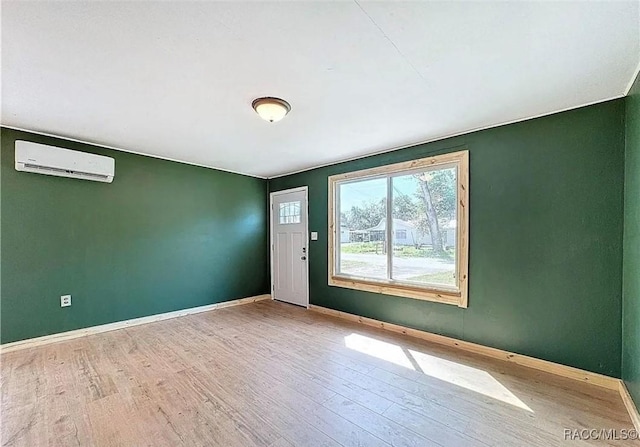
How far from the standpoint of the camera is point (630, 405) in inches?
82.0

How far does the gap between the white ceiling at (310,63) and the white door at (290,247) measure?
219 centimetres

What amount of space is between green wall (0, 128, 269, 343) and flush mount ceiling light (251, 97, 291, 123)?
2.71 m

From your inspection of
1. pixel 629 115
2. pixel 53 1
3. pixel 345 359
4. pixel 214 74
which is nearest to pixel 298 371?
pixel 345 359

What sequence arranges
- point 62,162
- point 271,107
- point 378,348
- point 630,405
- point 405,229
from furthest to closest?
1. point 405,229
2. point 62,162
3. point 378,348
4. point 271,107
5. point 630,405

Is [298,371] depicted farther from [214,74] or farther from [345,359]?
[214,74]

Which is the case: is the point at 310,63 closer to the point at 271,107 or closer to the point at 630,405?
the point at 271,107

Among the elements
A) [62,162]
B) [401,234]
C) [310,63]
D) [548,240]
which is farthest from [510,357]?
[62,162]

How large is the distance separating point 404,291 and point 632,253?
2.10 metres

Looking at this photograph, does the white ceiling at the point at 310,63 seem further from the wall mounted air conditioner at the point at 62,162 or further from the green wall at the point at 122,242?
the green wall at the point at 122,242

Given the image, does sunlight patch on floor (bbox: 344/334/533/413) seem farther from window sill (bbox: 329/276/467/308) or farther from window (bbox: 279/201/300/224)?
window (bbox: 279/201/300/224)

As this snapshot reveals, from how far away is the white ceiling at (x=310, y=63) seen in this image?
1.51m

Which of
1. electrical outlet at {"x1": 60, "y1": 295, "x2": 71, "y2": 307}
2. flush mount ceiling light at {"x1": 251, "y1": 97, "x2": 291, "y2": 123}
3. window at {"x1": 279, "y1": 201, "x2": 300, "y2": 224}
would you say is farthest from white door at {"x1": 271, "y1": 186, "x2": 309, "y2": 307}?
electrical outlet at {"x1": 60, "y1": 295, "x2": 71, "y2": 307}

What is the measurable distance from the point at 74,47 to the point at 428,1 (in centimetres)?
207

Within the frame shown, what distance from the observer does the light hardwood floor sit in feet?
Result: 6.07
